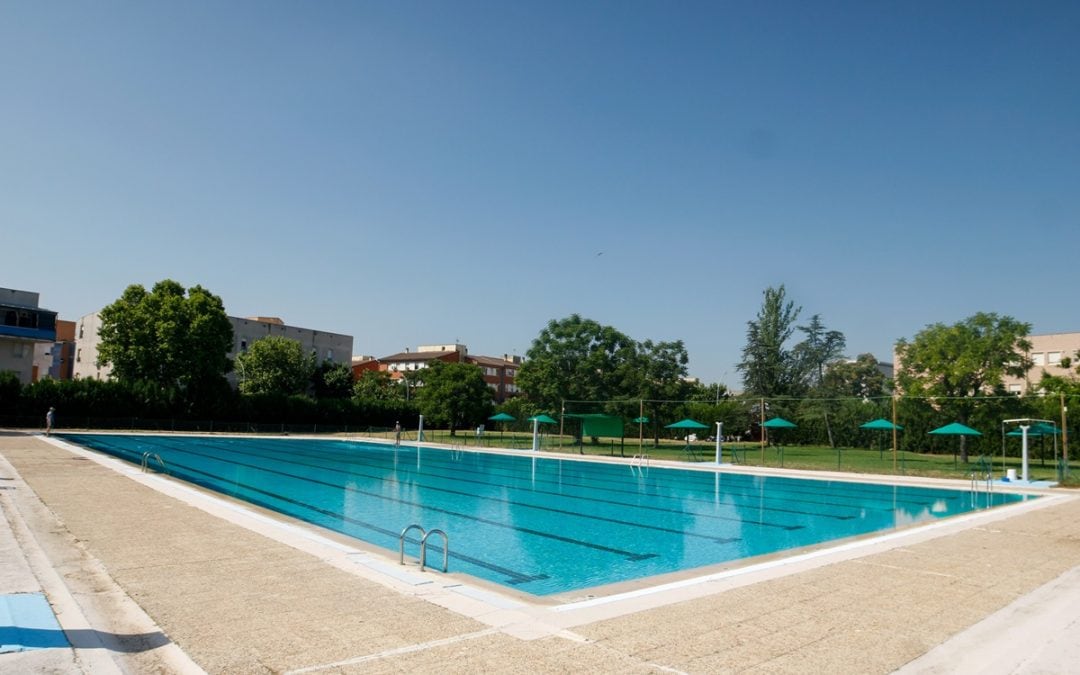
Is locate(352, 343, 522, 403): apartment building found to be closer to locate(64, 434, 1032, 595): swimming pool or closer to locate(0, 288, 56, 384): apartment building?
locate(0, 288, 56, 384): apartment building

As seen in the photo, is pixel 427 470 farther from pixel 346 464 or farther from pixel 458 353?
pixel 458 353

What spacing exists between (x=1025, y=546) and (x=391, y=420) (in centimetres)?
5123

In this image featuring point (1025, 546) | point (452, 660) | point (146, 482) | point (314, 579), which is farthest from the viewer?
point (146, 482)

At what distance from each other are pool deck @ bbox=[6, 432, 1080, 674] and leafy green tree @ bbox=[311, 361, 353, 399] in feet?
185

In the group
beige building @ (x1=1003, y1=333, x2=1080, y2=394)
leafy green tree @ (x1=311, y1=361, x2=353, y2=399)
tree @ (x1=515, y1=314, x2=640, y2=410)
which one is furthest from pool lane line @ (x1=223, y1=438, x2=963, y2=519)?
beige building @ (x1=1003, y1=333, x2=1080, y2=394)

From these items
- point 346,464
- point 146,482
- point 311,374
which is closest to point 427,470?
point 346,464

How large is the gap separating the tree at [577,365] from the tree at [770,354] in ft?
48.8

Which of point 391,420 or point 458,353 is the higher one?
point 458,353

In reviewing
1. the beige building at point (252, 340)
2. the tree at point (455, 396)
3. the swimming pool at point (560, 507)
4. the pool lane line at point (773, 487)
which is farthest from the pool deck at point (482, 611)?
the beige building at point (252, 340)

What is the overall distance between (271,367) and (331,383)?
8.43m

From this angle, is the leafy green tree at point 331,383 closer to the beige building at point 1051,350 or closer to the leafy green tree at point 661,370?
the leafy green tree at point 661,370

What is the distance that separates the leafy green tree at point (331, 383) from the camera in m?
65.4

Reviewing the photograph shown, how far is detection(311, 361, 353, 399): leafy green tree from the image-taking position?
65438 mm

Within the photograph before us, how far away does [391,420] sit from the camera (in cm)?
5750
